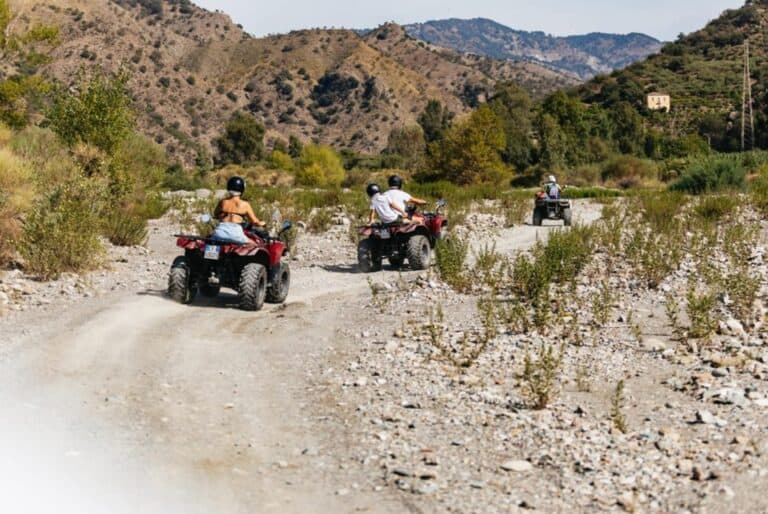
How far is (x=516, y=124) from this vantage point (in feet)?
263

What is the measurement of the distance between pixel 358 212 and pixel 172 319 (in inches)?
528

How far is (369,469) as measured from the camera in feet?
17.7

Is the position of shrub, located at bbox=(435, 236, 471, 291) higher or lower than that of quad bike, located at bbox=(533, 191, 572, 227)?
lower

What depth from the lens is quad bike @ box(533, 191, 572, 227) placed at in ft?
75.4

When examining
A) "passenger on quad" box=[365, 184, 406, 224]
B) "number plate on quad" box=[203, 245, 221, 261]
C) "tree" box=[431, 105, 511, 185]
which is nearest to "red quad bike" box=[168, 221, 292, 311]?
"number plate on quad" box=[203, 245, 221, 261]

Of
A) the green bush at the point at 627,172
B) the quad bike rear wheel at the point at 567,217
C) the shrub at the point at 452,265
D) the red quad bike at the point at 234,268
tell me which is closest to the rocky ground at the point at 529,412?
the shrub at the point at 452,265

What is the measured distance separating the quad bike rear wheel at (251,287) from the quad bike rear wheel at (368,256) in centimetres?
372

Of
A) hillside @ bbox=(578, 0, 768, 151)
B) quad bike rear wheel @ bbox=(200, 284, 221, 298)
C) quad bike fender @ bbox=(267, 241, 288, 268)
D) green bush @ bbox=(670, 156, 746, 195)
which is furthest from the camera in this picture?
hillside @ bbox=(578, 0, 768, 151)

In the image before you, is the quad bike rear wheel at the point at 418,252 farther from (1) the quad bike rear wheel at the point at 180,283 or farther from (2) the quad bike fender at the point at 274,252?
(1) the quad bike rear wheel at the point at 180,283

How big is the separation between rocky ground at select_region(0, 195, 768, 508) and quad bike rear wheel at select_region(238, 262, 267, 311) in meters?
0.73

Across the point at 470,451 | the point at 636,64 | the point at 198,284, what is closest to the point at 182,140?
the point at 636,64

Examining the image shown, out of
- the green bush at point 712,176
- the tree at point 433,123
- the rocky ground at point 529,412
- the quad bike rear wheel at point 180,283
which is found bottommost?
the rocky ground at point 529,412

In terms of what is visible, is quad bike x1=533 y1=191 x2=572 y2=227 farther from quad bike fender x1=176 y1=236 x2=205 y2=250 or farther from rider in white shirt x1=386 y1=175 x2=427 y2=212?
quad bike fender x1=176 y1=236 x2=205 y2=250

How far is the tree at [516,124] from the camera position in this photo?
221ft
